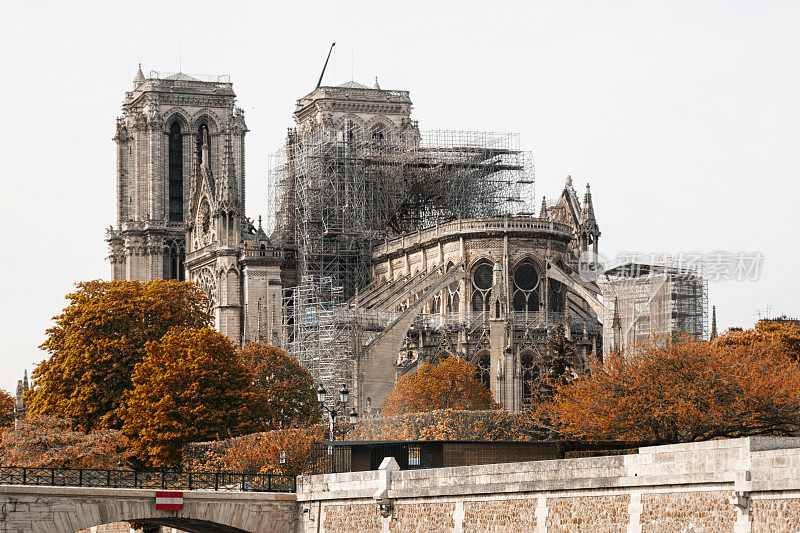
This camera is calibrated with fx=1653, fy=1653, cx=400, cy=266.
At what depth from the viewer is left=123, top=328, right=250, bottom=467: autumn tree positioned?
184 feet

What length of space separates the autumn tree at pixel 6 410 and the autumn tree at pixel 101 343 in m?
21.5

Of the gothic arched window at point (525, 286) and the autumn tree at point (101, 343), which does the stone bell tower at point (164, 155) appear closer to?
the gothic arched window at point (525, 286)

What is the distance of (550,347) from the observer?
2542 inches

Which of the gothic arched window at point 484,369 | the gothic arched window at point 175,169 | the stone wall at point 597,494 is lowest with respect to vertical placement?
the stone wall at point 597,494

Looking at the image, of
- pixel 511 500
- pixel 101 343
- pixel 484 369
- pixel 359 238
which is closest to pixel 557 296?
pixel 484 369

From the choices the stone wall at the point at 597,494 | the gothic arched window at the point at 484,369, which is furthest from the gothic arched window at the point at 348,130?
the stone wall at the point at 597,494

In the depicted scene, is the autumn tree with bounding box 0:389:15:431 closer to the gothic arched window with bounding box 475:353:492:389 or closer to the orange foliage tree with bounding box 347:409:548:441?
the gothic arched window with bounding box 475:353:492:389

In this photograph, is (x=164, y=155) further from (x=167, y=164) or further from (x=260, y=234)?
(x=260, y=234)

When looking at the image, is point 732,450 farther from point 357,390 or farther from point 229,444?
point 357,390

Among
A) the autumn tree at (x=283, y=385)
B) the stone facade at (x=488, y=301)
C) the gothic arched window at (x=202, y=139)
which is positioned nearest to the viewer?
the autumn tree at (x=283, y=385)

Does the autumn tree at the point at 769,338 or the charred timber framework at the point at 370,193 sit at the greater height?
the charred timber framework at the point at 370,193

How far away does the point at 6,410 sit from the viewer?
9312 centimetres

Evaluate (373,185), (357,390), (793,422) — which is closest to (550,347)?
(357,390)

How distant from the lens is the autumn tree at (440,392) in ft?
230
